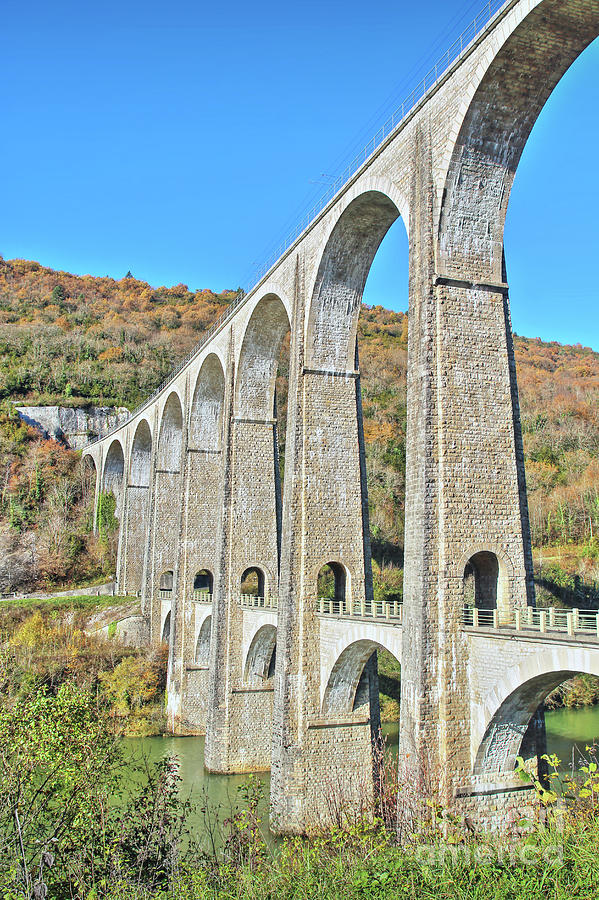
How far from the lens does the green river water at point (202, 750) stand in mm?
20331

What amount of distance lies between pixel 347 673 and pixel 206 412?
1593 centimetres

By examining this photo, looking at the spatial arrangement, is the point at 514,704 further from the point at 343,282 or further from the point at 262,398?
the point at 262,398

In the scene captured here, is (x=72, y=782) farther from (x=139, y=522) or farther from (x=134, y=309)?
(x=134, y=309)

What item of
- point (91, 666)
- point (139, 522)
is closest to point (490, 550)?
point (91, 666)

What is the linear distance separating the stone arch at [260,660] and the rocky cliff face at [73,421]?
37.7 metres

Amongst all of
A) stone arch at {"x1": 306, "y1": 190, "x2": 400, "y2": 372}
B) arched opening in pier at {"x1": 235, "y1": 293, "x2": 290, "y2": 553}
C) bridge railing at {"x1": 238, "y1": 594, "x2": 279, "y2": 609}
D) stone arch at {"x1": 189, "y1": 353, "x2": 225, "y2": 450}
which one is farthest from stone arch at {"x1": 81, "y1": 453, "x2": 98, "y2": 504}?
stone arch at {"x1": 306, "y1": 190, "x2": 400, "y2": 372}

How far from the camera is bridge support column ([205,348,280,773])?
23625mm

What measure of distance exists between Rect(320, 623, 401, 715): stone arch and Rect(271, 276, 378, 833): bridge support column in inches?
5.3

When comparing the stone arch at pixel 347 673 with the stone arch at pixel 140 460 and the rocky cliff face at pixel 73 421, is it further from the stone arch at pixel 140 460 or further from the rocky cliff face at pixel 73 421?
the rocky cliff face at pixel 73 421

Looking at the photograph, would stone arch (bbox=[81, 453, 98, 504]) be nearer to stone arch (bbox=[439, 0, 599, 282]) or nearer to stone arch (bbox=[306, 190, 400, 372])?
stone arch (bbox=[306, 190, 400, 372])

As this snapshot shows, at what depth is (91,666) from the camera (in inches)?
1262

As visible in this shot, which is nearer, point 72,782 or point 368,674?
point 72,782

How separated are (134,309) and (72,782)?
262 ft

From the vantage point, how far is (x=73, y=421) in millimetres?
58875
